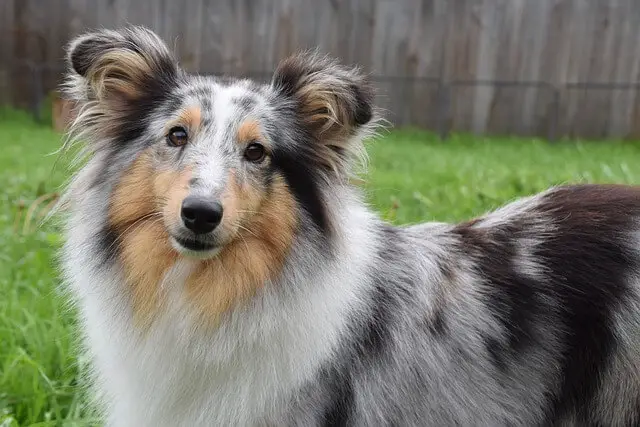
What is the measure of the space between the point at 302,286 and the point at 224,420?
1.86 ft

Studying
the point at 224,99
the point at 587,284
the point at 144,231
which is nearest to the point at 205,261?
the point at 144,231

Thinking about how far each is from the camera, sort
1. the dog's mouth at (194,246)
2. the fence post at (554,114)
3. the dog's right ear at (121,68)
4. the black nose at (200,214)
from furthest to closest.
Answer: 1. the fence post at (554,114)
2. the dog's right ear at (121,68)
3. the dog's mouth at (194,246)
4. the black nose at (200,214)

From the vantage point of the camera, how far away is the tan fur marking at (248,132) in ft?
9.12

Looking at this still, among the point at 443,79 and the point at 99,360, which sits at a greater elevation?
the point at 443,79

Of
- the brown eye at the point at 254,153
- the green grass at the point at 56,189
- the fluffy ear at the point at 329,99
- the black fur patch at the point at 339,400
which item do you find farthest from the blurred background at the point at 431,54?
the black fur patch at the point at 339,400

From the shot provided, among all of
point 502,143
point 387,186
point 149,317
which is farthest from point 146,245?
point 502,143

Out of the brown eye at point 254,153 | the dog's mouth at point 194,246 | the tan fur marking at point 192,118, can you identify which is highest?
the tan fur marking at point 192,118

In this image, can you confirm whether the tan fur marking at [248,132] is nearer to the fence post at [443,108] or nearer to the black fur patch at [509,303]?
the black fur patch at [509,303]

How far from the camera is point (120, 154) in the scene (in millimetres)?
2930

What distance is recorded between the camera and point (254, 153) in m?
2.81

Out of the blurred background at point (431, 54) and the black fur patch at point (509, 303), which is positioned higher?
the blurred background at point (431, 54)

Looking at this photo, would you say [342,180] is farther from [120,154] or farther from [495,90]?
[495,90]

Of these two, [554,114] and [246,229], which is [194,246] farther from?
[554,114]

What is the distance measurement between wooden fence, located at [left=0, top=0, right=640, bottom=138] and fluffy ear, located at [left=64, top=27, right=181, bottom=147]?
10168 mm
